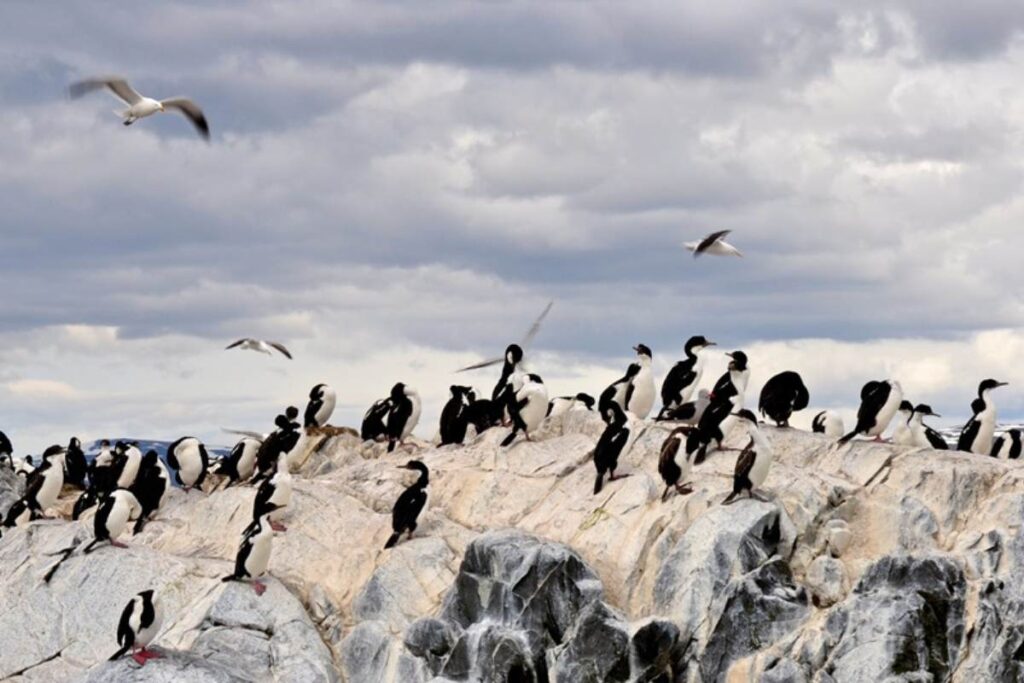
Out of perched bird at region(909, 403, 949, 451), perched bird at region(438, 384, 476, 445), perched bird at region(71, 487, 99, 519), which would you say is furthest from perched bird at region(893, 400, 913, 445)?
perched bird at region(71, 487, 99, 519)

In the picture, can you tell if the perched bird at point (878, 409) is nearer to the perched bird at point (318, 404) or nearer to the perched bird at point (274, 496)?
the perched bird at point (274, 496)

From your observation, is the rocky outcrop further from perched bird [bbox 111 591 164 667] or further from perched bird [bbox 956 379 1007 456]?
perched bird [bbox 956 379 1007 456]

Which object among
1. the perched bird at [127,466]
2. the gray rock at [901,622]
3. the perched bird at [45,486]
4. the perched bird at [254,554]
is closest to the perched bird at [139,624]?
the perched bird at [254,554]

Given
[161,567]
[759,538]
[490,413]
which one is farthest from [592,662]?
[490,413]

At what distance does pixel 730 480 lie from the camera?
27.8 metres

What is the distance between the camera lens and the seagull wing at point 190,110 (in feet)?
105

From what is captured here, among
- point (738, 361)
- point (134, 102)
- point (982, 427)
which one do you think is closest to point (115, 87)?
point (134, 102)

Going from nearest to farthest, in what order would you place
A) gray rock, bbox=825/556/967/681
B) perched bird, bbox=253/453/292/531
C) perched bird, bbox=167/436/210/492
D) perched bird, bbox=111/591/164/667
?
gray rock, bbox=825/556/967/681 < perched bird, bbox=111/591/164/667 < perched bird, bbox=253/453/292/531 < perched bird, bbox=167/436/210/492

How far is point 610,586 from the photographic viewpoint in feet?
88.5

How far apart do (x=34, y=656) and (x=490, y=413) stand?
11.1 metres

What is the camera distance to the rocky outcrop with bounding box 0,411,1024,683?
25.4 metres

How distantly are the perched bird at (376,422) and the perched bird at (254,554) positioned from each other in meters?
9.23

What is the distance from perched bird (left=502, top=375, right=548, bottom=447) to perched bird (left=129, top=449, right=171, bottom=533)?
6959mm

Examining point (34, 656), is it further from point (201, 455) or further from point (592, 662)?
point (592, 662)
